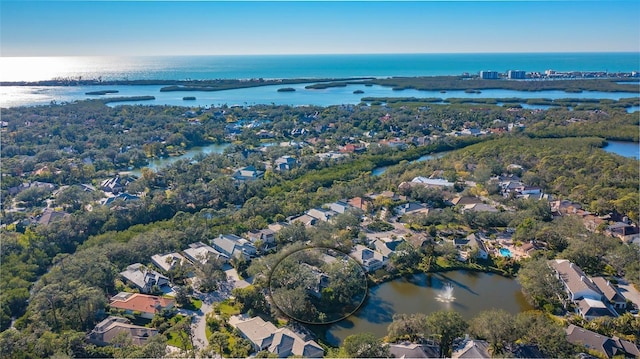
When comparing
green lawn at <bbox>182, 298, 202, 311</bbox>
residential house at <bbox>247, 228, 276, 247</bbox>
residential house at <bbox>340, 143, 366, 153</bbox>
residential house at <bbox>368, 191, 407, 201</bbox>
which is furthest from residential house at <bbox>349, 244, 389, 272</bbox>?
residential house at <bbox>340, 143, 366, 153</bbox>

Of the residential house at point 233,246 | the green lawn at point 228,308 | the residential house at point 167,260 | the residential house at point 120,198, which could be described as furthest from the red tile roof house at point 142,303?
the residential house at point 120,198

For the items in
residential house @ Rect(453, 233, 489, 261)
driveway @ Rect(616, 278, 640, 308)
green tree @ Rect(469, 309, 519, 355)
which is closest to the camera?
green tree @ Rect(469, 309, 519, 355)

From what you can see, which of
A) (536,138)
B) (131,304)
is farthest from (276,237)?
(536,138)

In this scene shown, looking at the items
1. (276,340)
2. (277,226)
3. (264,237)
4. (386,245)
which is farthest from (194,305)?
(386,245)

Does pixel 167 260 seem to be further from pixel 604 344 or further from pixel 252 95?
pixel 252 95

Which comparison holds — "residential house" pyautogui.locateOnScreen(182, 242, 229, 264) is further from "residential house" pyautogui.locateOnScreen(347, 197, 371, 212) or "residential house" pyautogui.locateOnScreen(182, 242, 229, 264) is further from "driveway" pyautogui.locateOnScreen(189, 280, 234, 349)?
"residential house" pyautogui.locateOnScreen(347, 197, 371, 212)

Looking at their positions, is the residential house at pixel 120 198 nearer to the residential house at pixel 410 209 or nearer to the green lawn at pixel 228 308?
the green lawn at pixel 228 308

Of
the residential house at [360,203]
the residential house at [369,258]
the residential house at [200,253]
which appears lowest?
the residential house at [369,258]
